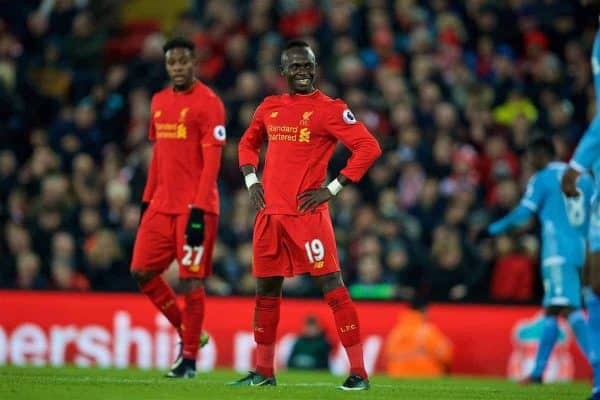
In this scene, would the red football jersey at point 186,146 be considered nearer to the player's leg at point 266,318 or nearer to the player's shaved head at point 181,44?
the player's shaved head at point 181,44

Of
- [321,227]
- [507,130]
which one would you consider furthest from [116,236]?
[321,227]

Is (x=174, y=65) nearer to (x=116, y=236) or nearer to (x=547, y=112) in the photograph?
(x=116, y=236)

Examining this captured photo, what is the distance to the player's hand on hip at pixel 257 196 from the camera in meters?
9.85

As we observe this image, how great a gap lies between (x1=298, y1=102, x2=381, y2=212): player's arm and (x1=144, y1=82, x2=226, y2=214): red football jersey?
153cm

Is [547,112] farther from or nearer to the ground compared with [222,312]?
farther from the ground

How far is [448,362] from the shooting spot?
15680mm

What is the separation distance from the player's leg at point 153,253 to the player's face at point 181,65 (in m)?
1.12

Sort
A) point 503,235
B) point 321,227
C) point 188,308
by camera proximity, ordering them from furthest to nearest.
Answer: point 503,235
point 188,308
point 321,227

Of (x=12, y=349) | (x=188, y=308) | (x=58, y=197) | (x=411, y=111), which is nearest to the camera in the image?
(x=188, y=308)

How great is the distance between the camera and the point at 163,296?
37.4 ft

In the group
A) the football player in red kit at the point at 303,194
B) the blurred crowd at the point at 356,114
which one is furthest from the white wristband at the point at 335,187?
the blurred crowd at the point at 356,114

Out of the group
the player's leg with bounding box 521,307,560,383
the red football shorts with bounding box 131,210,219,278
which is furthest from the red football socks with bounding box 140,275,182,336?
the player's leg with bounding box 521,307,560,383

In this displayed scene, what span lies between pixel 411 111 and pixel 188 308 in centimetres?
868

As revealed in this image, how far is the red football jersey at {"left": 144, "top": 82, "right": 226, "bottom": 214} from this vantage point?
36.4 feet
